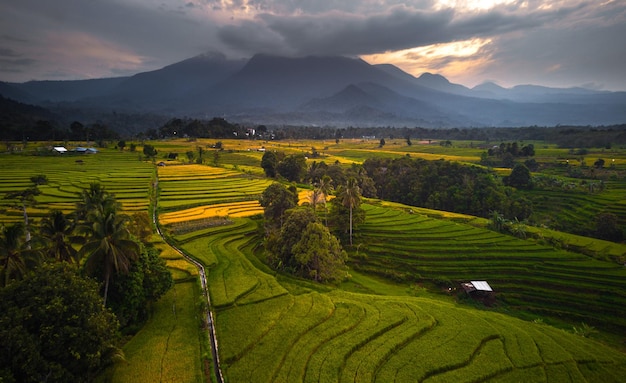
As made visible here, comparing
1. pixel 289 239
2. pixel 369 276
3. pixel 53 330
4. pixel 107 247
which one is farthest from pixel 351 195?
pixel 53 330

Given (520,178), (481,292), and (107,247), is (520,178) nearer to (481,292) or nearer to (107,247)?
(481,292)

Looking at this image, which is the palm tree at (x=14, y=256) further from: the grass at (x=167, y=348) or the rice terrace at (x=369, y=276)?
the grass at (x=167, y=348)

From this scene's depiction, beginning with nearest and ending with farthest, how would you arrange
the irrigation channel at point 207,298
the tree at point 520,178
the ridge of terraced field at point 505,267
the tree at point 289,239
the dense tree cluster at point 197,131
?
the irrigation channel at point 207,298 → the ridge of terraced field at point 505,267 → the tree at point 289,239 → the tree at point 520,178 → the dense tree cluster at point 197,131

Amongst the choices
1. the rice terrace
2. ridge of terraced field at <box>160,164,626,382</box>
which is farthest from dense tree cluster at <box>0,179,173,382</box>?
ridge of terraced field at <box>160,164,626,382</box>

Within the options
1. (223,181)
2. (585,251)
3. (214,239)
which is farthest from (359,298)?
(223,181)

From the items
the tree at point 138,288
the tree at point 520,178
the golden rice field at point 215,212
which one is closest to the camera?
the tree at point 138,288

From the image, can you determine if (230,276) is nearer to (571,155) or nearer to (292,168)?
(292,168)

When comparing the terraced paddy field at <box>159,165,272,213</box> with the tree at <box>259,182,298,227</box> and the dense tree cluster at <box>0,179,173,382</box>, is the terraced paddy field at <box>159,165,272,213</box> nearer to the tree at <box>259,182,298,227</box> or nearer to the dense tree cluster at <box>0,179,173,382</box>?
the tree at <box>259,182,298,227</box>

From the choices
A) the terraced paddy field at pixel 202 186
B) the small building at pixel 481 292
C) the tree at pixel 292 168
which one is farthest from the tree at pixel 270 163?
the small building at pixel 481 292
